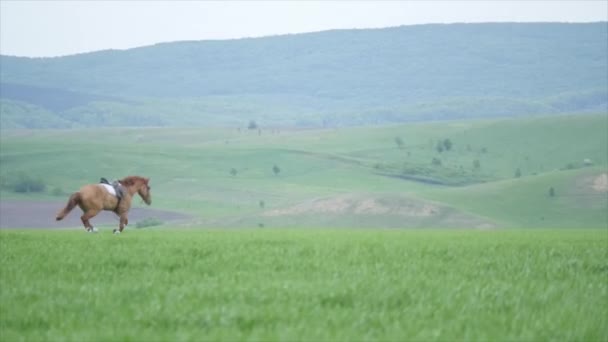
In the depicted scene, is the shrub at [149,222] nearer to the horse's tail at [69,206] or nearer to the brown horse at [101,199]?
the brown horse at [101,199]

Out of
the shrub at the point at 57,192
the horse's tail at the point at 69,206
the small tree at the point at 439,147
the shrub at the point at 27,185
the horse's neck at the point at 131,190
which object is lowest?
the shrub at the point at 57,192

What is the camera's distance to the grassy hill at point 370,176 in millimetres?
106312

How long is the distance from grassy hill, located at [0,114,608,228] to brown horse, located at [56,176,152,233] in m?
75.1

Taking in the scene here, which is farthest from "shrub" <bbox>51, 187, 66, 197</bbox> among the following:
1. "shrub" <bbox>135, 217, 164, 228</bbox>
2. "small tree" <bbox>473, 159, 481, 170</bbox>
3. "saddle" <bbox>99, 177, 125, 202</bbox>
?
"saddle" <bbox>99, 177, 125, 202</bbox>

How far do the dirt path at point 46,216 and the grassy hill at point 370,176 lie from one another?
5400 mm

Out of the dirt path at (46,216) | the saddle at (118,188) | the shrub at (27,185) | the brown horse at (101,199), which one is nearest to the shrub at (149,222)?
the dirt path at (46,216)

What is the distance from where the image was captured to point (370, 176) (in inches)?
6284

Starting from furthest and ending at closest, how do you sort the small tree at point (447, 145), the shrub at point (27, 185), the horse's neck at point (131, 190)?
1. the small tree at point (447, 145)
2. the shrub at point (27, 185)
3. the horse's neck at point (131, 190)

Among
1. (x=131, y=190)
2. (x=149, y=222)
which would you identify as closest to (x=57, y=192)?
(x=149, y=222)

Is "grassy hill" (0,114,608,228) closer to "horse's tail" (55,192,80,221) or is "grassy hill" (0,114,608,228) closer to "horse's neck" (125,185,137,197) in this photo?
"horse's neck" (125,185,137,197)

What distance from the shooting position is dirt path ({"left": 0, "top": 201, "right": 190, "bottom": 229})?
10531 cm

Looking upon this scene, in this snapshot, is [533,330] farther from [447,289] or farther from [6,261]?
[6,261]

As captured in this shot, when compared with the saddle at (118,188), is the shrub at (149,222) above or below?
below

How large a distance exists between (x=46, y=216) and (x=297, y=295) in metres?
101
